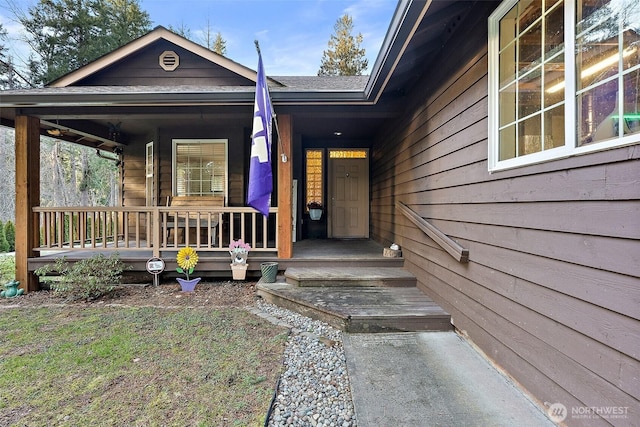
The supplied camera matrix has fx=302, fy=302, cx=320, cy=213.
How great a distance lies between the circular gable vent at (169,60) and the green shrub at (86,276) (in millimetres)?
3780

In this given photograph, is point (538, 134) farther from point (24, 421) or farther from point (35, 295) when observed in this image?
point (35, 295)

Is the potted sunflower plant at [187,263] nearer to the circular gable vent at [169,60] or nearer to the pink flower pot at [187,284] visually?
the pink flower pot at [187,284]

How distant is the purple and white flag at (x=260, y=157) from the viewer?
323 centimetres

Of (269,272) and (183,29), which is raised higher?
(183,29)

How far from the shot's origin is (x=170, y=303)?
12.5 feet

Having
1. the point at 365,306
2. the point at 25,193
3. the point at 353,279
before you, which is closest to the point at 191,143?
the point at 25,193

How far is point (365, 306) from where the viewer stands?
3020 mm

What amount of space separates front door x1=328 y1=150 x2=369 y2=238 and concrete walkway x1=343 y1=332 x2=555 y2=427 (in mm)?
4673

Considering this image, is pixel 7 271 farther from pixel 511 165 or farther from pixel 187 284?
pixel 511 165

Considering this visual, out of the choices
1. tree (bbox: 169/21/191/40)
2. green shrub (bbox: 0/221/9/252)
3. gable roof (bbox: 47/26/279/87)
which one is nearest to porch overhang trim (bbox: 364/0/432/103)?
gable roof (bbox: 47/26/279/87)

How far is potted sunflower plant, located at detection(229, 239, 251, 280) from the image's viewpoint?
4285 mm

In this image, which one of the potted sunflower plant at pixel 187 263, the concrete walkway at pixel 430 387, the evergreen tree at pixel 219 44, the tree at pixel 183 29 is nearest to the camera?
the concrete walkway at pixel 430 387


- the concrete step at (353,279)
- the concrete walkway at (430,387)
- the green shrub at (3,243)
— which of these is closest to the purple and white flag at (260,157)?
the concrete step at (353,279)

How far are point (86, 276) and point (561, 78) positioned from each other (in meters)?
5.15
